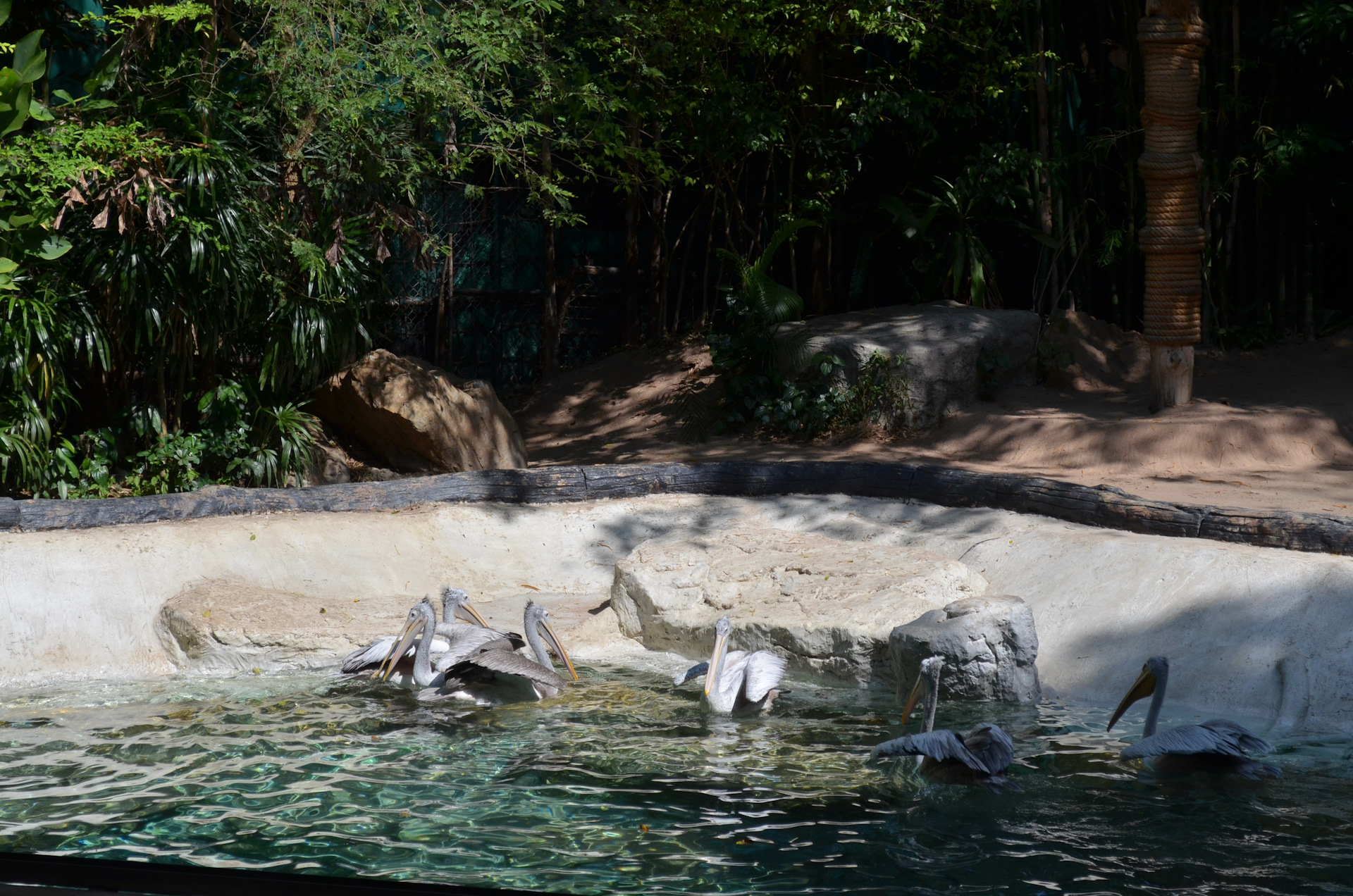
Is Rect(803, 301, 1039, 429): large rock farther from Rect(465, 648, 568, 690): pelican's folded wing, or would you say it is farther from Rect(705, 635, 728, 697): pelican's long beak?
Rect(465, 648, 568, 690): pelican's folded wing

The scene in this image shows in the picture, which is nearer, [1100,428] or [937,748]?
[937,748]

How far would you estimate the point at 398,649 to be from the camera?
534 centimetres

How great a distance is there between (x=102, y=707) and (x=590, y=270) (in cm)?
892

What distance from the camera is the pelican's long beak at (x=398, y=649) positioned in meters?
5.32

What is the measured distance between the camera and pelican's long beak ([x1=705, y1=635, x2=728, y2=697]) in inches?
200

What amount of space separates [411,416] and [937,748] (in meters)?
6.38

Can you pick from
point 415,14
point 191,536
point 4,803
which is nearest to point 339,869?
point 4,803

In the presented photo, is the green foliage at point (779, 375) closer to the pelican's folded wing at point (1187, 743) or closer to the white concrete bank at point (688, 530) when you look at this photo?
the white concrete bank at point (688, 530)

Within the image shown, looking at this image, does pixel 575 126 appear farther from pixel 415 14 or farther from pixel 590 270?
pixel 590 270

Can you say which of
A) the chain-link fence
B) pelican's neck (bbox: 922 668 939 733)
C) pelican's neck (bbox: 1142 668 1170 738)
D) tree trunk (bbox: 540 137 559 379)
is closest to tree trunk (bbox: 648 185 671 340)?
the chain-link fence

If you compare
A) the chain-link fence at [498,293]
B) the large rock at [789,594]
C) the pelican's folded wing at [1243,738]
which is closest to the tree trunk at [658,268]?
the chain-link fence at [498,293]

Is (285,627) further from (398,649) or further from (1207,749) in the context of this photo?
(1207,749)

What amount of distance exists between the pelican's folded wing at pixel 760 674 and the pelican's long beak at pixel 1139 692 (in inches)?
53.7

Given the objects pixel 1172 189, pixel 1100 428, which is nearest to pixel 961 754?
pixel 1100 428
